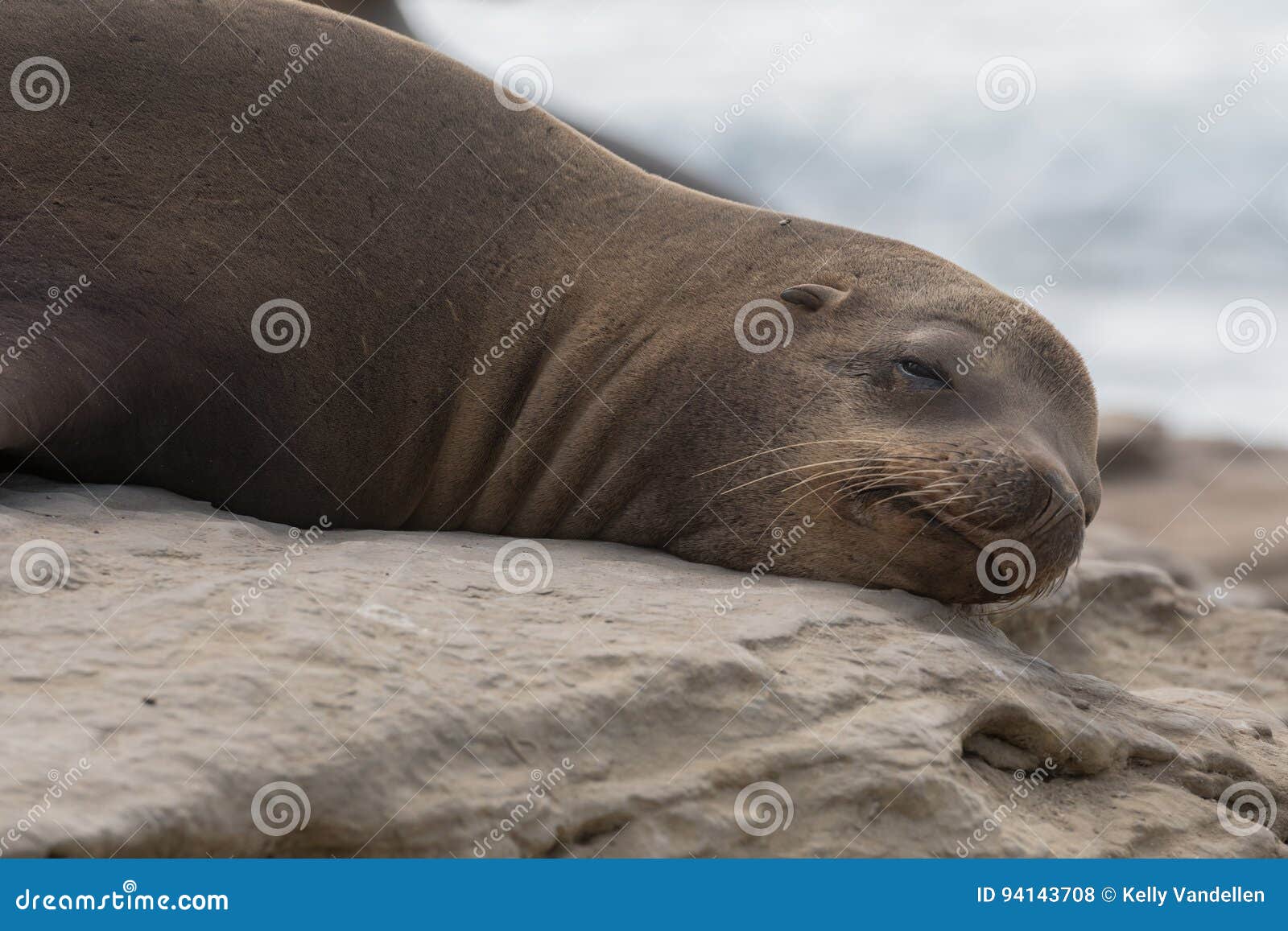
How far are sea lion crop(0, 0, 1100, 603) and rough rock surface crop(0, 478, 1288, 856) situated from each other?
0.37 meters

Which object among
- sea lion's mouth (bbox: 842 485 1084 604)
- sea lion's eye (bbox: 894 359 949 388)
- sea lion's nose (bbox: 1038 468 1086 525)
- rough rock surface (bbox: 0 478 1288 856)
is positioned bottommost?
rough rock surface (bbox: 0 478 1288 856)

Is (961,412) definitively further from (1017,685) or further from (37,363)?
(37,363)

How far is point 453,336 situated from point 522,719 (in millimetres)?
2253

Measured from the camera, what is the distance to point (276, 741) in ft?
7.84

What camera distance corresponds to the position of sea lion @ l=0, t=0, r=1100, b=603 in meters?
4.09

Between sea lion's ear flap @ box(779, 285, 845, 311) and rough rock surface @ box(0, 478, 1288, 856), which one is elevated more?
sea lion's ear flap @ box(779, 285, 845, 311)

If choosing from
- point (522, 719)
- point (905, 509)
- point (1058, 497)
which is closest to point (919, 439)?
point (905, 509)

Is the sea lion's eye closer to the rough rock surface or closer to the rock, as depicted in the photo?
the rough rock surface

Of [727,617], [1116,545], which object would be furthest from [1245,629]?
[727,617]

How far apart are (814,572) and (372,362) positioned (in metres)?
1.69

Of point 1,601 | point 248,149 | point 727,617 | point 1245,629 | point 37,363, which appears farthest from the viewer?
point 1245,629

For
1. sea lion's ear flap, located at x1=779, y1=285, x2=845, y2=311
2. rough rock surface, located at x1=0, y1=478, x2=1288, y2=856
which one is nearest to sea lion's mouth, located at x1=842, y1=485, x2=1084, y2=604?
rough rock surface, located at x1=0, y1=478, x2=1288, y2=856

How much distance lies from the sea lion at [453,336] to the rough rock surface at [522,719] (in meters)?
0.37

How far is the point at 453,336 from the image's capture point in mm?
4637
